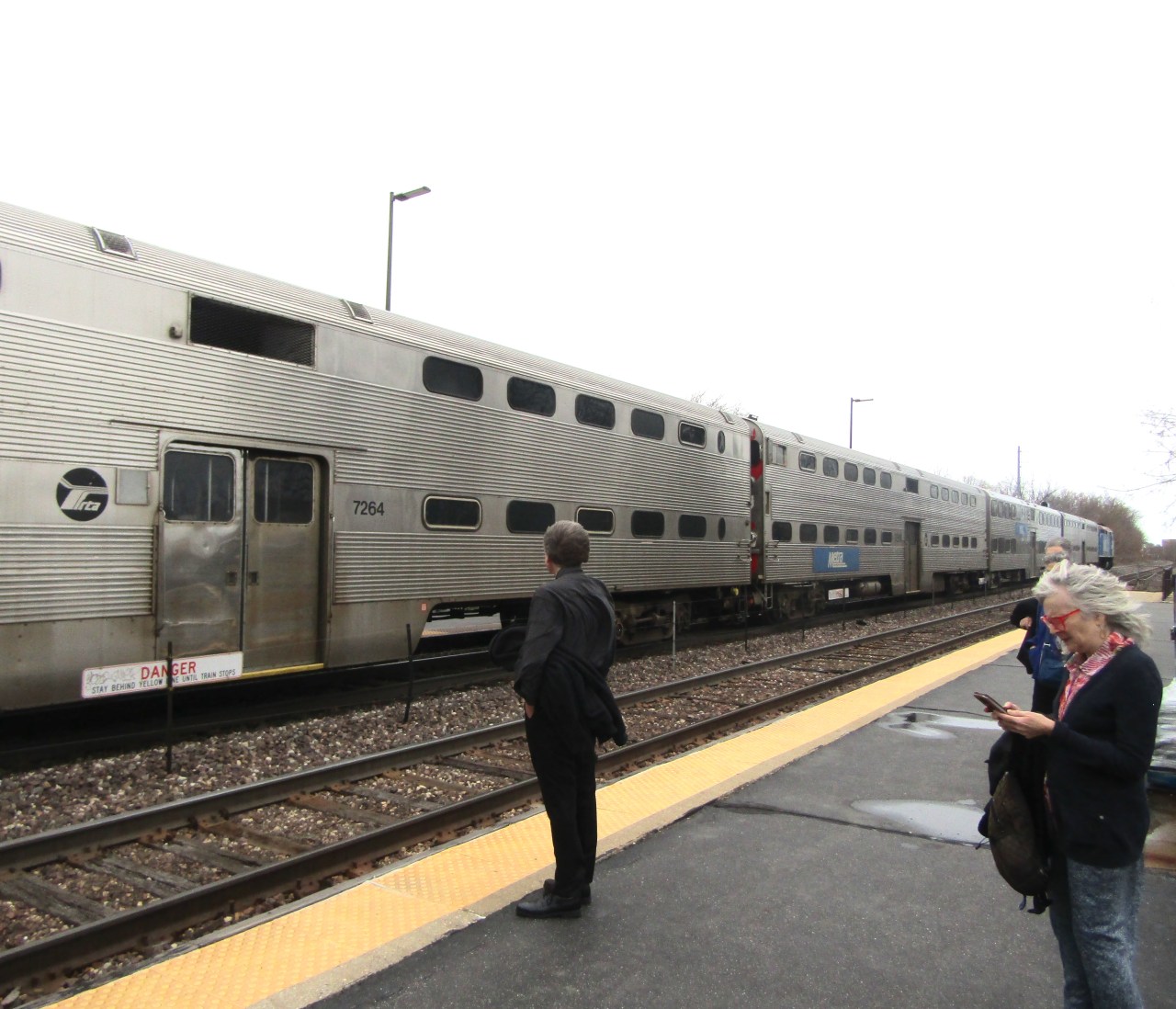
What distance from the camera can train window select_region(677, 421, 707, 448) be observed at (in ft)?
45.2

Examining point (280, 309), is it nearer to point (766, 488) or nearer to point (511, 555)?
point (511, 555)

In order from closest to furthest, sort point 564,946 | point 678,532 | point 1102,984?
point 1102,984, point 564,946, point 678,532

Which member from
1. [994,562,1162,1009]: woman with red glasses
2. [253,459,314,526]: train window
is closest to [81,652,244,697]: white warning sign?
[253,459,314,526]: train window

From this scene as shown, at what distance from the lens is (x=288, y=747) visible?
7.20 meters

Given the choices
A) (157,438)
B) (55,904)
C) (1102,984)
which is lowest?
(55,904)

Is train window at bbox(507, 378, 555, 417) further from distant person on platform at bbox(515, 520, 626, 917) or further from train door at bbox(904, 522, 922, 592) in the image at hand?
train door at bbox(904, 522, 922, 592)

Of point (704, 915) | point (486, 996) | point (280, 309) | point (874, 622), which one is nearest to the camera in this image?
point (486, 996)

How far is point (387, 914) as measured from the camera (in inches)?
151

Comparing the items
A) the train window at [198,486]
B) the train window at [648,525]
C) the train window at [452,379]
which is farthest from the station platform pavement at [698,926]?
the train window at [648,525]

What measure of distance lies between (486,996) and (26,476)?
5.09m

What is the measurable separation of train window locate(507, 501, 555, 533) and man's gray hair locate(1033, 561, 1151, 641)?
7.94m

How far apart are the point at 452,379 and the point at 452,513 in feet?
4.83

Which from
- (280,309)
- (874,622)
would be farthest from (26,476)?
(874,622)

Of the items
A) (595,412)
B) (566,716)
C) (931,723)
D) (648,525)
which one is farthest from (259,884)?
(648,525)
